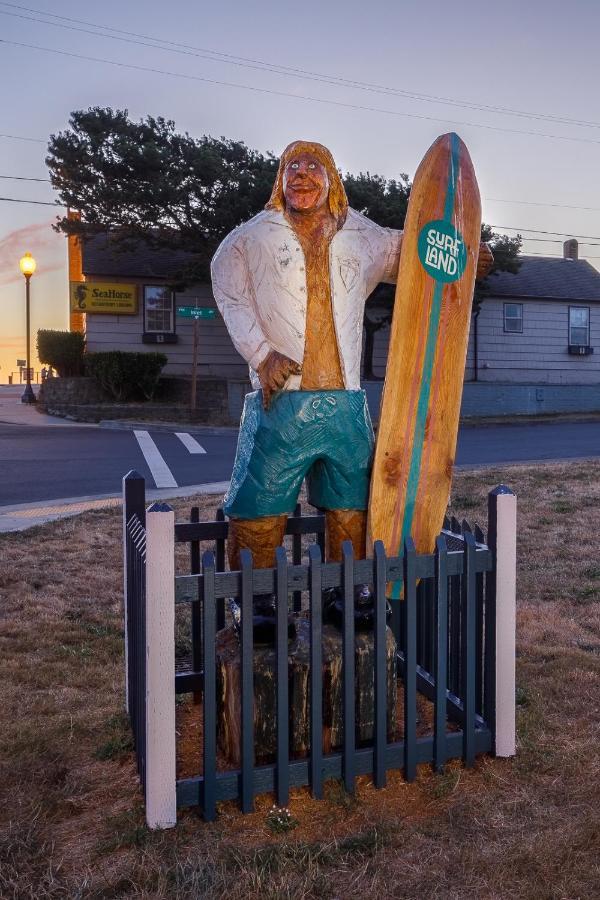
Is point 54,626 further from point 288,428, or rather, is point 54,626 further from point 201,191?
point 201,191

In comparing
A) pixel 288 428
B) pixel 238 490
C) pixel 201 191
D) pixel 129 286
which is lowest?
pixel 238 490

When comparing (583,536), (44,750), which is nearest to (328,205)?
(44,750)

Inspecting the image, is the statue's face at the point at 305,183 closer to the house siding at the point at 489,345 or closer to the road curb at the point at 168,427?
the road curb at the point at 168,427

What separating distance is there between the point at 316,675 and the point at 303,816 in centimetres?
46

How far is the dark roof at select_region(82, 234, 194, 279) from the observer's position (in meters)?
21.3

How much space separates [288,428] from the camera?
8.71 feet

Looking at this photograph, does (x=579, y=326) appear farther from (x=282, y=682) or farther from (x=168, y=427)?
(x=282, y=682)

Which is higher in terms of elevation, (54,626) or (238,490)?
(238,490)

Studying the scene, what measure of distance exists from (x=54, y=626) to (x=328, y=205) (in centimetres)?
289

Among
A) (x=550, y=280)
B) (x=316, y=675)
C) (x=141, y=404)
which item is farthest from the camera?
(x=550, y=280)

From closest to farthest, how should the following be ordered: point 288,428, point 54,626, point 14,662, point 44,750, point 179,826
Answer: point 179,826, point 288,428, point 44,750, point 14,662, point 54,626

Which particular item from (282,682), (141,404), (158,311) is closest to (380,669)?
(282,682)

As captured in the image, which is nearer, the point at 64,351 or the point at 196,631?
the point at 196,631

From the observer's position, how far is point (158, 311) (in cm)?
2205
